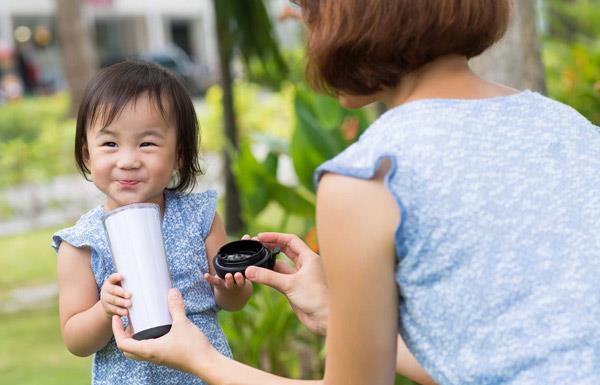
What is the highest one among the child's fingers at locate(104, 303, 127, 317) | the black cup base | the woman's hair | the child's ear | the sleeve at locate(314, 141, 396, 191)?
the woman's hair

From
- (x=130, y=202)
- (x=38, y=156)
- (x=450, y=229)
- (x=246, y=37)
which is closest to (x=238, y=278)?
(x=130, y=202)

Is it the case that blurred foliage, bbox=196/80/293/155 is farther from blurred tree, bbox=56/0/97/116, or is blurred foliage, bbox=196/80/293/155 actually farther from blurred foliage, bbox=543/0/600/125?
blurred foliage, bbox=543/0/600/125

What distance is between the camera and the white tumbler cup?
1599mm

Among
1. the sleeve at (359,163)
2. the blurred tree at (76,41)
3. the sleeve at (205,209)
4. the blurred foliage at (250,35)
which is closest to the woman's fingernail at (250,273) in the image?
the sleeve at (205,209)

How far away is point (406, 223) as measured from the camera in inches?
50.5

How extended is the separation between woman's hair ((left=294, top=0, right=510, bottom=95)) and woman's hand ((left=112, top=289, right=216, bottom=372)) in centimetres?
50

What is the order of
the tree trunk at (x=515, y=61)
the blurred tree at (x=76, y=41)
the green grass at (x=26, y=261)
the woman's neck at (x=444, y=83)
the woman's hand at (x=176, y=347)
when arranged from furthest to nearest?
1. the blurred tree at (x=76, y=41)
2. the green grass at (x=26, y=261)
3. the tree trunk at (x=515, y=61)
4. the woman's hand at (x=176, y=347)
5. the woman's neck at (x=444, y=83)

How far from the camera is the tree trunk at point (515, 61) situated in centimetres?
336

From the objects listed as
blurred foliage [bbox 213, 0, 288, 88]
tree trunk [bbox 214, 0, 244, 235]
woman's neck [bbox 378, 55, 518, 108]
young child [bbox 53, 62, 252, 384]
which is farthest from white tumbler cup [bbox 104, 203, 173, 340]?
tree trunk [bbox 214, 0, 244, 235]

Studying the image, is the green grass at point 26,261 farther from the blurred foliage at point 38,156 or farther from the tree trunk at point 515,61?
the tree trunk at point 515,61

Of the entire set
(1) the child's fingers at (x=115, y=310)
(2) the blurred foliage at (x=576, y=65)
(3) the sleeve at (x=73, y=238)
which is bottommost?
(2) the blurred foliage at (x=576, y=65)

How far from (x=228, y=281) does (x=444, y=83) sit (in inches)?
22.4

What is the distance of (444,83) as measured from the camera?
1414 millimetres

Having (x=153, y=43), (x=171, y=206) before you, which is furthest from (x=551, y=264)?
(x=153, y=43)
